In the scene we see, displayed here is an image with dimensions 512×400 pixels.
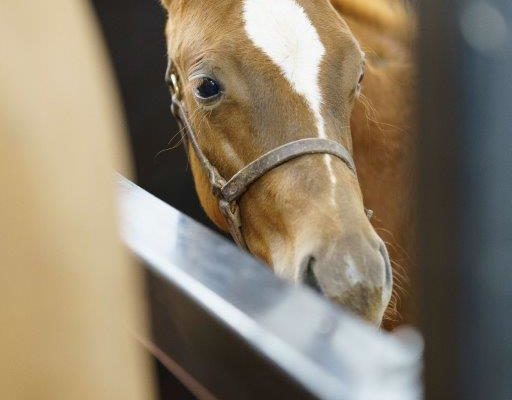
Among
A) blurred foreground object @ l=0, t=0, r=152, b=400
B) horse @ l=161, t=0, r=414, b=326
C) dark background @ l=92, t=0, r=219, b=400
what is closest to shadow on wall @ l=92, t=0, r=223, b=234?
dark background @ l=92, t=0, r=219, b=400

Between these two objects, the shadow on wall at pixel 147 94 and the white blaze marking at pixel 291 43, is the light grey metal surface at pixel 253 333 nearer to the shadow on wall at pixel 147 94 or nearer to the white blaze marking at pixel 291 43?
the white blaze marking at pixel 291 43

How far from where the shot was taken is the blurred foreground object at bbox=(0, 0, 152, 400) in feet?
0.99

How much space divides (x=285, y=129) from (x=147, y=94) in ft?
2.62

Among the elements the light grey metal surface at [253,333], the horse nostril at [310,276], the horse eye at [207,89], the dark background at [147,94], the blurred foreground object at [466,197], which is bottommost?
the dark background at [147,94]

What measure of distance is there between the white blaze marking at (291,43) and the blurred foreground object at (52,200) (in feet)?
2.89

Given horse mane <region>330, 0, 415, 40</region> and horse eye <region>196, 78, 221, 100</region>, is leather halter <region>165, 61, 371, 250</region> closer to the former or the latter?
horse eye <region>196, 78, 221, 100</region>

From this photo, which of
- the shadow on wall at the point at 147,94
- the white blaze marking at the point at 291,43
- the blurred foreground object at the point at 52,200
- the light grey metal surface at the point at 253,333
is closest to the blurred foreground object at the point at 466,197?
the light grey metal surface at the point at 253,333

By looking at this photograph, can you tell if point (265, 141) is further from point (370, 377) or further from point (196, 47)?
point (370, 377)

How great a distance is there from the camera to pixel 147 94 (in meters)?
1.91

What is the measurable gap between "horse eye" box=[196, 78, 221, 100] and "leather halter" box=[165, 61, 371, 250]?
3.9 inches

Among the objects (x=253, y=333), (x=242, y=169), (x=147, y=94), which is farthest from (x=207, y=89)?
(x=253, y=333)

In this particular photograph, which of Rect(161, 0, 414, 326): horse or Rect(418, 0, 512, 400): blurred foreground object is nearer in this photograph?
Rect(418, 0, 512, 400): blurred foreground object

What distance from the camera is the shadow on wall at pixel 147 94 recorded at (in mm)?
1792

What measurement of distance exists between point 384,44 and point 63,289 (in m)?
1.67
